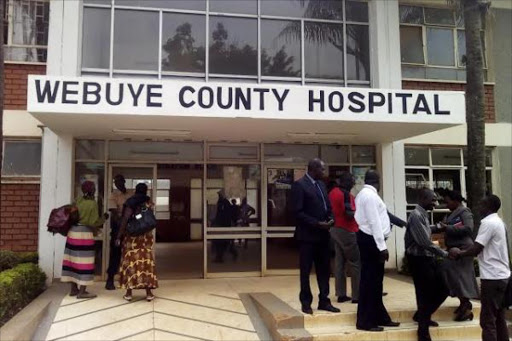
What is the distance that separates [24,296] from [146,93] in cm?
321

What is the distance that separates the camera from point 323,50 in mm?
9633

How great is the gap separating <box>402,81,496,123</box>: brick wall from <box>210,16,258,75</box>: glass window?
10.4 feet

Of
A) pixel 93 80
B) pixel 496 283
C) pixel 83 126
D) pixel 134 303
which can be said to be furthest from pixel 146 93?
pixel 496 283

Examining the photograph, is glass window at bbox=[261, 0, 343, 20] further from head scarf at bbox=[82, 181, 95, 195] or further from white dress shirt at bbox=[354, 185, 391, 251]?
white dress shirt at bbox=[354, 185, 391, 251]

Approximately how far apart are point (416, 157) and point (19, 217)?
7593 millimetres

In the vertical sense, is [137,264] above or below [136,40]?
below

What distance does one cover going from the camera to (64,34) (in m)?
8.48

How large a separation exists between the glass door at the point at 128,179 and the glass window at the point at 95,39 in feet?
6.15

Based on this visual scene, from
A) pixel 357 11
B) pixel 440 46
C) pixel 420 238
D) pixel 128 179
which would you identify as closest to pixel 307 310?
pixel 420 238

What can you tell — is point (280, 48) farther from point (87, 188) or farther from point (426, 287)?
point (426, 287)

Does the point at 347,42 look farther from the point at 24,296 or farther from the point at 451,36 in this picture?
the point at 24,296

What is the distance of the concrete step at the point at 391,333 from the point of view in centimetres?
545

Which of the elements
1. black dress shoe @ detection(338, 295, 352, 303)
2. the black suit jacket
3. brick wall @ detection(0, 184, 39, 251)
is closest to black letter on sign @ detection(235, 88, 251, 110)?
the black suit jacket

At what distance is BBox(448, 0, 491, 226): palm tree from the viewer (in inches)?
294
